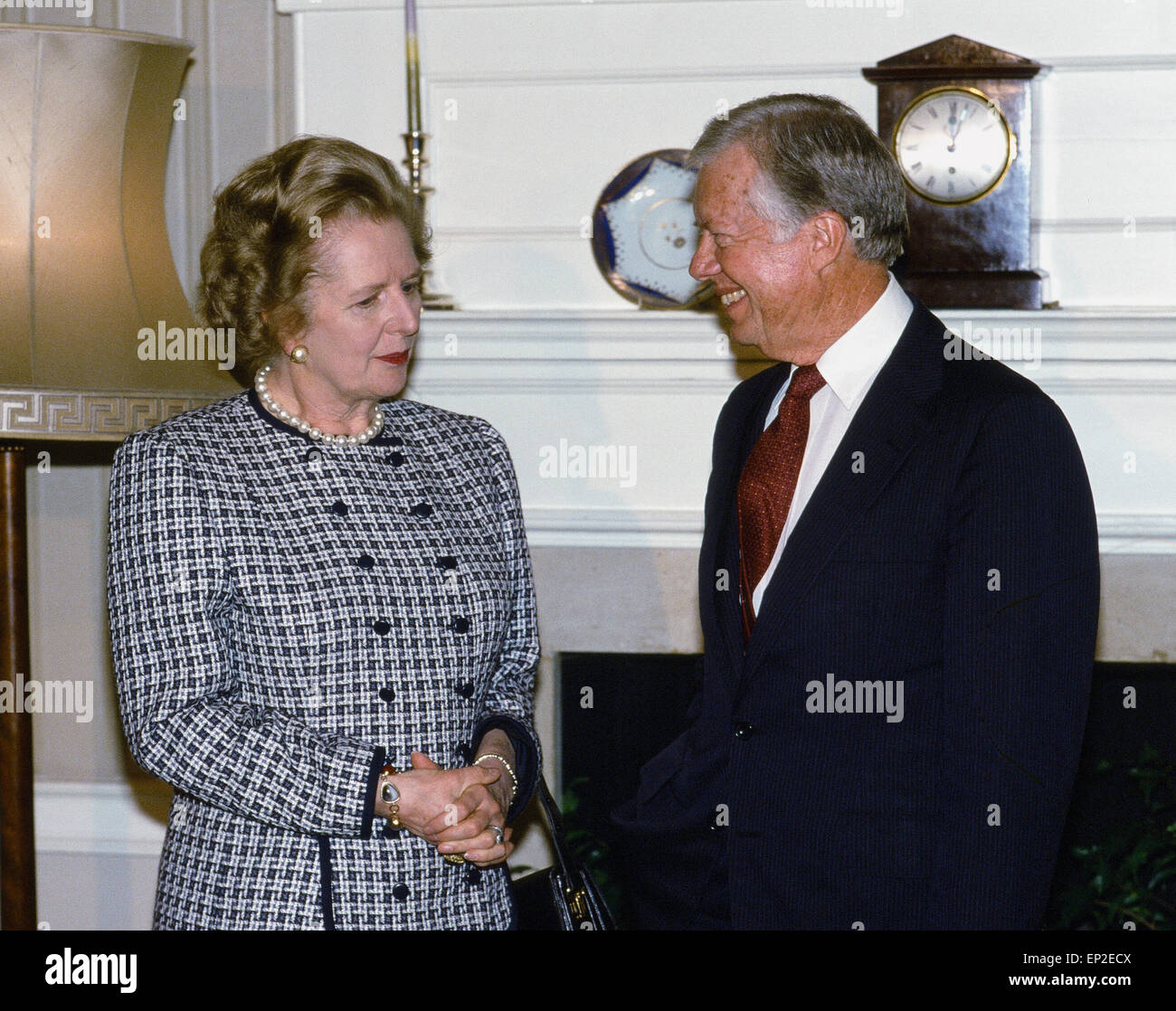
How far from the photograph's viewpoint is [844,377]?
1572 mm

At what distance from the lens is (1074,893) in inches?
94.9

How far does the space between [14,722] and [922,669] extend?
4.65 ft

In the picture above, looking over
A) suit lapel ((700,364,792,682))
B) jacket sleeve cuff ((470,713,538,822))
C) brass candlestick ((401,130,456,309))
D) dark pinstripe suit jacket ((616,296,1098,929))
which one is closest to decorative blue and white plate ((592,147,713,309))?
brass candlestick ((401,130,456,309))

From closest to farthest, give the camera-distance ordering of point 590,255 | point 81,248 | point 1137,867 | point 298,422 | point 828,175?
1. point 828,175
2. point 298,422
3. point 81,248
4. point 1137,867
5. point 590,255

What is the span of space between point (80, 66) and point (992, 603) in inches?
59.6

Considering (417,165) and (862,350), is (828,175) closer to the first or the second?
(862,350)

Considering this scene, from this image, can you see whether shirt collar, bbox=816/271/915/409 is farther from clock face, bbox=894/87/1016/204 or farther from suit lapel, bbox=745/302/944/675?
clock face, bbox=894/87/1016/204

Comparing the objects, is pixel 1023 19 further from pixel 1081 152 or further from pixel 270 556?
pixel 270 556

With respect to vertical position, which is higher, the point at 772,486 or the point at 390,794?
the point at 772,486

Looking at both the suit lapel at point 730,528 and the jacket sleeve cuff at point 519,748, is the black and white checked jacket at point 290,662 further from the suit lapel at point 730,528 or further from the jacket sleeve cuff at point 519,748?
the suit lapel at point 730,528

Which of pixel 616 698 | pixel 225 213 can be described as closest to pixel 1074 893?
pixel 616 698

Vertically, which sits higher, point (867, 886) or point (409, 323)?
point (409, 323)

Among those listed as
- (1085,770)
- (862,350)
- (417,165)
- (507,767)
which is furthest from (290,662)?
(1085,770)

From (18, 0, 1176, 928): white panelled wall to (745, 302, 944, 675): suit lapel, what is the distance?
872 millimetres
